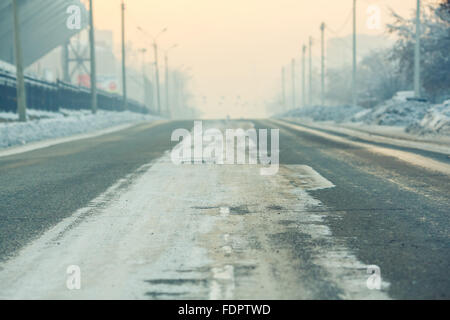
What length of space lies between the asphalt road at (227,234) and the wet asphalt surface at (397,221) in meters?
0.01

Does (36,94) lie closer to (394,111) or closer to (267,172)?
(394,111)

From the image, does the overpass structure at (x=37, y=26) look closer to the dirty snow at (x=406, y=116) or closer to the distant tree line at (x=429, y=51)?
the dirty snow at (x=406, y=116)

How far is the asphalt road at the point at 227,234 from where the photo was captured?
11.0 ft

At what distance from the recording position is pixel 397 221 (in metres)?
5.11

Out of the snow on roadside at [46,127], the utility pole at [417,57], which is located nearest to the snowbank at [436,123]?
the utility pole at [417,57]

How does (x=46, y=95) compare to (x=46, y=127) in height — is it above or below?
above

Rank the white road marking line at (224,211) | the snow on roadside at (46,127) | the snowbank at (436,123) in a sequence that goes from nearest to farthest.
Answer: the white road marking line at (224,211) → the snow on roadside at (46,127) → the snowbank at (436,123)

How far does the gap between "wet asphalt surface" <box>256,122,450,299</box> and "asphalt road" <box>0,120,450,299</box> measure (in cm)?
1

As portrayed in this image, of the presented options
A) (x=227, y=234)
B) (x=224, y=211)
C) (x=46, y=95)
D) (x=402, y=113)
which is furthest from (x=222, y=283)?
(x=46, y=95)

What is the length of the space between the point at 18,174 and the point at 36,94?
25.2 meters

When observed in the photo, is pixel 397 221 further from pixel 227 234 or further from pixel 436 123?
pixel 436 123

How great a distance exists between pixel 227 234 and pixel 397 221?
5.39ft

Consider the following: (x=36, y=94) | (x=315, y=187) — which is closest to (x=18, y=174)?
(x=315, y=187)
